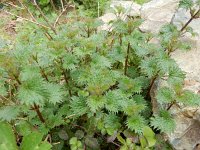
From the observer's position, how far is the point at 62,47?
1.89 meters

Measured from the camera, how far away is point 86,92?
190cm

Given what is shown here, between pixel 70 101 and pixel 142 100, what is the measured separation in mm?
441

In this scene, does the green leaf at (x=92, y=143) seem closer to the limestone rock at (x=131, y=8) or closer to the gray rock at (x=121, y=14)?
the gray rock at (x=121, y=14)

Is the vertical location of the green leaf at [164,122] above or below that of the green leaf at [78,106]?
below

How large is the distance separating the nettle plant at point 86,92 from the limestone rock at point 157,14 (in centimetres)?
55

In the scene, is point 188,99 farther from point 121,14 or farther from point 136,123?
point 121,14

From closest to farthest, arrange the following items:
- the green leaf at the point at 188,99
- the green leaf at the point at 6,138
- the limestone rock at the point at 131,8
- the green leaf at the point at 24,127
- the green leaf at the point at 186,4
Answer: the green leaf at the point at 6,138
the green leaf at the point at 188,99
the green leaf at the point at 24,127
the green leaf at the point at 186,4
the limestone rock at the point at 131,8

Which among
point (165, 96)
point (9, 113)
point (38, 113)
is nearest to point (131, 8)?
point (165, 96)

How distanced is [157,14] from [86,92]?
4.45 feet

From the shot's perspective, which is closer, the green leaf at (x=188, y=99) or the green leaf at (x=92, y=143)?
the green leaf at (x=188, y=99)

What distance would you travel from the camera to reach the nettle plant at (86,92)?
1.76 m

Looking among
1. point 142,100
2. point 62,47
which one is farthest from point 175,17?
point 62,47

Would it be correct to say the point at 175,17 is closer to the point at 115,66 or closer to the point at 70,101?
the point at 115,66

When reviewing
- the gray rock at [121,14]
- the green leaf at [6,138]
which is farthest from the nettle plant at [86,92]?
the gray rock at [121,14]
